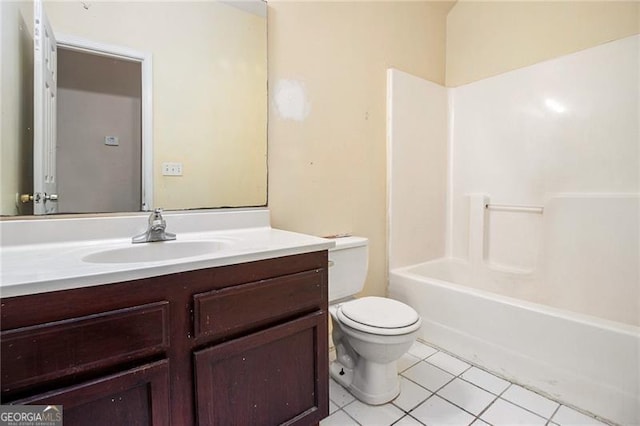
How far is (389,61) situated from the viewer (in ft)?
7.11

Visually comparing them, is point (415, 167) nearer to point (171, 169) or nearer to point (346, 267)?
point (346, 267)

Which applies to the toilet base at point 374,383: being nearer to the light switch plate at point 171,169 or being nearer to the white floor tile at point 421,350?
the white floor tile at point 421,350

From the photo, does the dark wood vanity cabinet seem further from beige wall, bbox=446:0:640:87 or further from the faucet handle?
beige wall, bbox=446:0:640:87

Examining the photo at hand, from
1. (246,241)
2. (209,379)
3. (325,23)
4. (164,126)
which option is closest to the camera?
(209,379)

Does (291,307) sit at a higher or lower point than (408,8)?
lower

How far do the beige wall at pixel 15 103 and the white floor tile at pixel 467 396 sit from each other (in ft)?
6.26

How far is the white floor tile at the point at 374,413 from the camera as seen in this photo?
1385 mm

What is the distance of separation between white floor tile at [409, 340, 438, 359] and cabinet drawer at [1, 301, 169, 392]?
154 cm

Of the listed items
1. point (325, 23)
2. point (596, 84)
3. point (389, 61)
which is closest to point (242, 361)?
point (325, 23)

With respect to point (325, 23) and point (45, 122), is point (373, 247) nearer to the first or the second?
point (325, 23)

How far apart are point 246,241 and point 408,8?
2.03 meters

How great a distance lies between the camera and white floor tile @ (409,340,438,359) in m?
1.93

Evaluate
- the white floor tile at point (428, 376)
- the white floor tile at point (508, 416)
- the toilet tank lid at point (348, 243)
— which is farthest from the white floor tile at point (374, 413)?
the toilet tank lid at point (348, 243)

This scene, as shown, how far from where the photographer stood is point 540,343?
5.14 ft
